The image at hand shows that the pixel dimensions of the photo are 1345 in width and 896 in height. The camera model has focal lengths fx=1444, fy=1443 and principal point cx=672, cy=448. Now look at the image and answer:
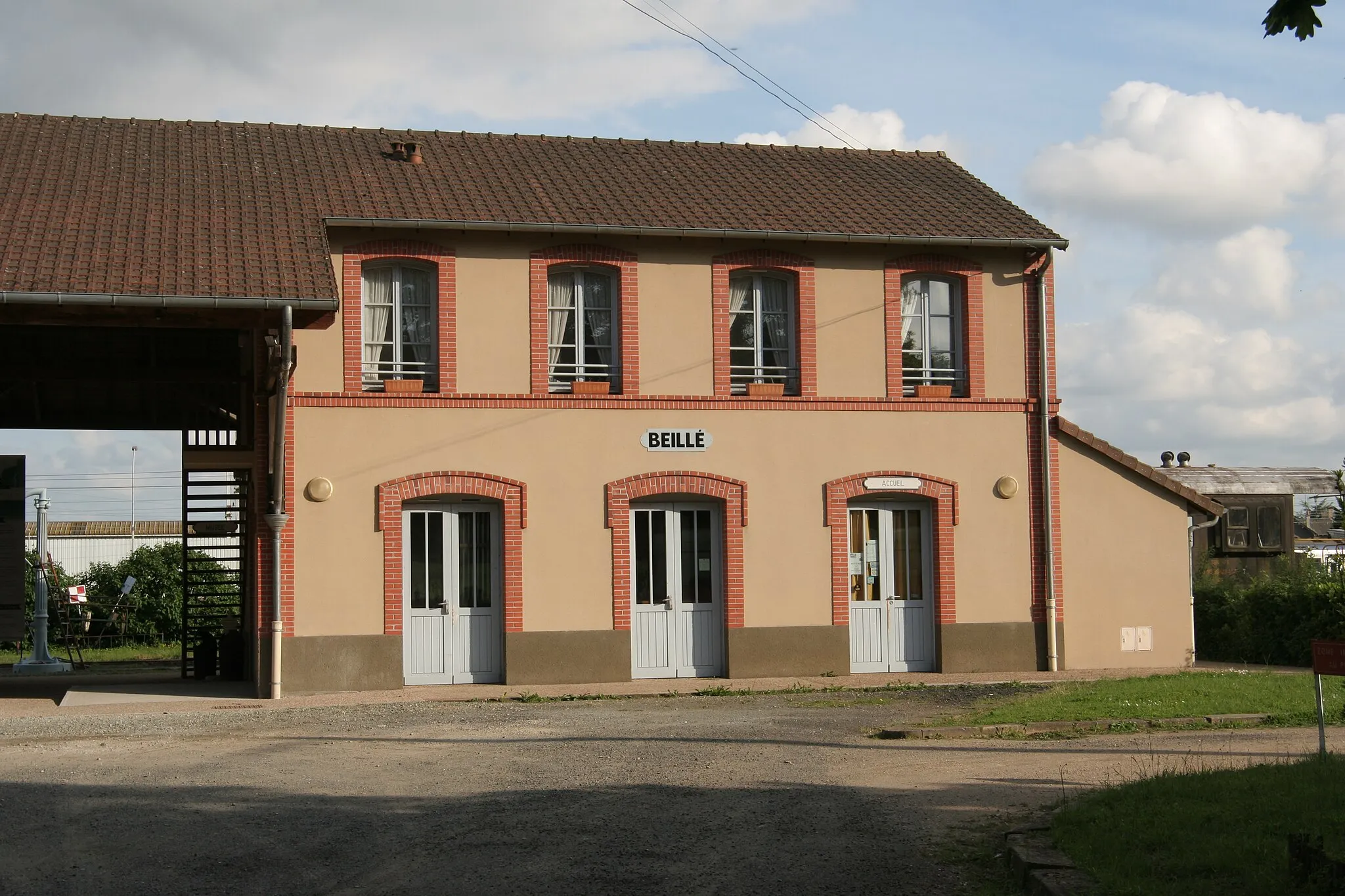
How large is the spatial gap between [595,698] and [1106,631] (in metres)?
7.40

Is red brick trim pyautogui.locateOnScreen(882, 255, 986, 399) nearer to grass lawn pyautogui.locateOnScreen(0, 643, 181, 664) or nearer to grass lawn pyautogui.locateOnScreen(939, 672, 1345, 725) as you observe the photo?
grass lawn pyautogui.locateOnScreen(939, 672, 1345, 725)

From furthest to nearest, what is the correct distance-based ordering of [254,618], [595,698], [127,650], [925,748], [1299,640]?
1. [127,650]
2. [1299,640]
3. [254,618]
4. [595,698]
5. [925,748]

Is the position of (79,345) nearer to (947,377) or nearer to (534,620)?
(534,620)

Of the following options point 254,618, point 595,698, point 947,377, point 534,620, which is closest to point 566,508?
point 534,620

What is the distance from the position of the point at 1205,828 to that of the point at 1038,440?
484 inches

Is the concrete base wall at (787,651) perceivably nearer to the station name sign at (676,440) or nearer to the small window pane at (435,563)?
the station name sign at (676,440)

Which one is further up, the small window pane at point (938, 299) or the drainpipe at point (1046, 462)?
the small window pane at point (938, 299)

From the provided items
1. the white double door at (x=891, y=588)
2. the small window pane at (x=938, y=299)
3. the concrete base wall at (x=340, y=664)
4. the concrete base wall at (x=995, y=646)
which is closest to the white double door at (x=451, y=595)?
the concrete base wall at (x=340, y=664)

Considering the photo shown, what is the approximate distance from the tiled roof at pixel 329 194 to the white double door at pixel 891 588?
12.3 ft

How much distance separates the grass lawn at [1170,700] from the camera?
13.0 m

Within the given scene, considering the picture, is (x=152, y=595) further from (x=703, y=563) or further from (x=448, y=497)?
(x=703, y=563)

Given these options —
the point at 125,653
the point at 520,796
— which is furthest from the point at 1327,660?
the point at 125,653

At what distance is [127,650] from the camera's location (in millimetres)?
30969

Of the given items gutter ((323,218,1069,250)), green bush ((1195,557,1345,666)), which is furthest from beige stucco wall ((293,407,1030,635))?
green bush ((1195,557,1345,666))
